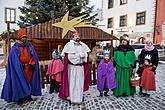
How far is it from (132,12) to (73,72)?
68.7 feet

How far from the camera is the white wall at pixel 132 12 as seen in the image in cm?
2245

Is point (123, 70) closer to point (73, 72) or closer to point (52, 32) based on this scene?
point (73, 72)

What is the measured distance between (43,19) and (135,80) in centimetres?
618

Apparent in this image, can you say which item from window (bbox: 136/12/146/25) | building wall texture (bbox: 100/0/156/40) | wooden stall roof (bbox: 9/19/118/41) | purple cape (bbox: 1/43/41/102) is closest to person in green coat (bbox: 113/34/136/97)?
wooden stall roof (bbox: 9/19/118/41)

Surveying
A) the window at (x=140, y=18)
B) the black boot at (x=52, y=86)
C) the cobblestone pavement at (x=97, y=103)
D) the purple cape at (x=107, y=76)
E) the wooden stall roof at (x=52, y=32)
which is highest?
the window at (x=140, y=18)

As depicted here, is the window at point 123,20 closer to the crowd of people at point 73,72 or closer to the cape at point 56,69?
the crowd of people at point 73,72

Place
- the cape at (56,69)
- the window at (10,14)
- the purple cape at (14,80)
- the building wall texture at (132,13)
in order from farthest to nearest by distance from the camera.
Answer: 1. the window at (10,14)
2. the building wall texture at (132,13)
3. the cape at (56,69)
4. the purple cape at (14,80)

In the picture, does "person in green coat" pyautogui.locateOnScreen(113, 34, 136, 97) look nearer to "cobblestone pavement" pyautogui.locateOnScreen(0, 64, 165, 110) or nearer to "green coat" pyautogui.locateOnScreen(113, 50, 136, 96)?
"green coat" pyautogui.locateOnScreen(113, 50, 136, 96)

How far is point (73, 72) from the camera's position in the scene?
18.4 ft

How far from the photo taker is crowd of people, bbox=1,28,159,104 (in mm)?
5383

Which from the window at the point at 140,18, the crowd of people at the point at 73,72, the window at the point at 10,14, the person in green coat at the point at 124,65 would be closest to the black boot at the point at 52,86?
the crowd of people at the point at 73,72

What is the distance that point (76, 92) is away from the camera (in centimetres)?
563

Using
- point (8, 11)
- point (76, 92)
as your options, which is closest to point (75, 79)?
point (76, 92)

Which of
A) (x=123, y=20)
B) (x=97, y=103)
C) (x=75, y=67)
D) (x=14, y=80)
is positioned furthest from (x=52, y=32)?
(x=123, y=20)
